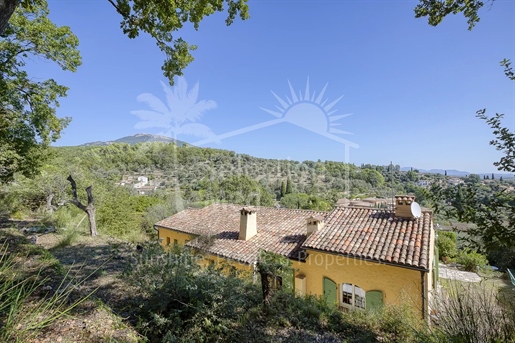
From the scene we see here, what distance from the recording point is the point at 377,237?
8406 millimetres

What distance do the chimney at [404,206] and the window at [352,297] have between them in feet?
12.0

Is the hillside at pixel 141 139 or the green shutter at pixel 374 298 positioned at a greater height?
the hillside at pixel 141 139

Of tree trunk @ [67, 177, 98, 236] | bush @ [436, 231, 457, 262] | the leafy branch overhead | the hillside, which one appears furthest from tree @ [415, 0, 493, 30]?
the hillside

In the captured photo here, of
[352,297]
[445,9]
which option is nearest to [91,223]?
[352,297]

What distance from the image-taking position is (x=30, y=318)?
7.43ft

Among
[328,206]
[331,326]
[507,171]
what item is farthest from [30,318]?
[328,206]

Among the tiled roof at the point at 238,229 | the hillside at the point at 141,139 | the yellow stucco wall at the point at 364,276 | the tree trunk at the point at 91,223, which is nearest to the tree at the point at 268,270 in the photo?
the yellow stucco wall at the point at 364,276

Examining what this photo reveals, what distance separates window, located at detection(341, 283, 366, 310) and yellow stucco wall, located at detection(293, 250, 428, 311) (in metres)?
0.15

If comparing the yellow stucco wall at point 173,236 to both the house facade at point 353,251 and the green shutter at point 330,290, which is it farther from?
the green shutter at point 330,290

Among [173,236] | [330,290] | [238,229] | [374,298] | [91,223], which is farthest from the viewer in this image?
[173,236]

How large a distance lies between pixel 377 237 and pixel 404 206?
2.05 meters

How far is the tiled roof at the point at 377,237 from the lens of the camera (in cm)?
727

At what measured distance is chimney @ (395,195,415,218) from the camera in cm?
905

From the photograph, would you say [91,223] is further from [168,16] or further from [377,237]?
[377,237]
